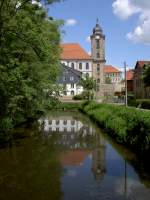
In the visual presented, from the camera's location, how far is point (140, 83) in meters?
99.1

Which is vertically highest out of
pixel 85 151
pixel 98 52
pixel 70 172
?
pixel 98 52

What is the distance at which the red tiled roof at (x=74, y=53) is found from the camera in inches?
4604

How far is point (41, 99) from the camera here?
104ft

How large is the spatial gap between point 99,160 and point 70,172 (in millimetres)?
3678

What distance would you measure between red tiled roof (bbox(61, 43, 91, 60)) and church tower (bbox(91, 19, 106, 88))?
2.37 m

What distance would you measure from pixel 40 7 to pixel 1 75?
4.99 meters

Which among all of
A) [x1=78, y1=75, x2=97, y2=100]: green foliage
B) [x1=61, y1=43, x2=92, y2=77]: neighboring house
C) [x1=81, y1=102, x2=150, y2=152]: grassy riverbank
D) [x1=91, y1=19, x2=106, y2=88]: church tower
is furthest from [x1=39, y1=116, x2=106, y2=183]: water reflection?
[x1=61, y1=43, x2=92, y2=77]: neighboring house

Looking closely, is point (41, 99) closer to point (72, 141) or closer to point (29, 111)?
point (29, 111)

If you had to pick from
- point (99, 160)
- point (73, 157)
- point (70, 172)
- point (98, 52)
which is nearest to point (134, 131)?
point (99, 160)

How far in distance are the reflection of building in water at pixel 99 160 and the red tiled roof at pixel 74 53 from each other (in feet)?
294

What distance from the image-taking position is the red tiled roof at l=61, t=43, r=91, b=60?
117 metres

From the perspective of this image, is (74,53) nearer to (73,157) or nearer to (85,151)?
(85,151)

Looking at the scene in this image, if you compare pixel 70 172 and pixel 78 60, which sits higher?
pixel 78 60

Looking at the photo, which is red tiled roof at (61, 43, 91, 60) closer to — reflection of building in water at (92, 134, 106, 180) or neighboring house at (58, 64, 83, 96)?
neighboring house at (58, 64, 83, 96)
